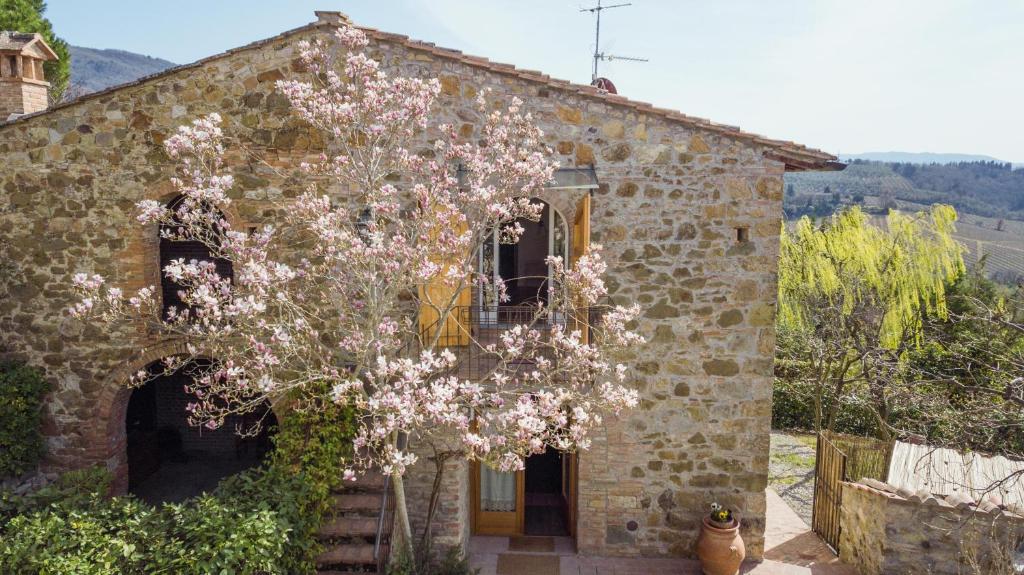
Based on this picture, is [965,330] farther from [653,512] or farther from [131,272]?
[131,272]

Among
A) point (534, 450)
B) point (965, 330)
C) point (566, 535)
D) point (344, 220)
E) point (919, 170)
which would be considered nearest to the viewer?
point (534, 450)

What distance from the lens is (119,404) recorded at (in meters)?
9.38

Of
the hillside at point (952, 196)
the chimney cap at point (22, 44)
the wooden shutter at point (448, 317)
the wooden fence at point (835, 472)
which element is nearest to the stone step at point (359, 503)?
the wooden shutter at point (448, 317)

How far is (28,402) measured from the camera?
29.3ft

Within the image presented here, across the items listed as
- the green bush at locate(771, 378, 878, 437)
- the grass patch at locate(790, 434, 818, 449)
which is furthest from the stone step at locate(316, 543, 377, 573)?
the green bush at locate(771, 378, 878, 437)

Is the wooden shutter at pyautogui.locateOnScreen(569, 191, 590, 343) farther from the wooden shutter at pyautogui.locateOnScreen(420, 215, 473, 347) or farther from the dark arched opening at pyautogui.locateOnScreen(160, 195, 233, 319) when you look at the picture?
the dark arched opening at pyautogui.locateOnScreen(160, 195, 233, 319)

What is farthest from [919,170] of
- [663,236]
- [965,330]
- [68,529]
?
[68,529]

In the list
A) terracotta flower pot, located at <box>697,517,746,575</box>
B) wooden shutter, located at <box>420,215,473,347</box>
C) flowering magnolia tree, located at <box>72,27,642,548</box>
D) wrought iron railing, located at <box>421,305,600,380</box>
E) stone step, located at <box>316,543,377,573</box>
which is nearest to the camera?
flowering magnolia tree, located at <box>72,27,642,548</box>

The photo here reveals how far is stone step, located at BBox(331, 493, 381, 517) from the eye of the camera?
7.72 m

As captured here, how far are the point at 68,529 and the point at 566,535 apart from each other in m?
6.90

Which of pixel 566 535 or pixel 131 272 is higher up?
pixel 131 272

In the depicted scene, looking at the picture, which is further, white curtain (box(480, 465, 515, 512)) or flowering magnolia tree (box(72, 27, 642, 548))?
white curtain (box(480, 465, 515, 512))

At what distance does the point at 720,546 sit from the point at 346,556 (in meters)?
4.96

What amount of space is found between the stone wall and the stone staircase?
6.67m
